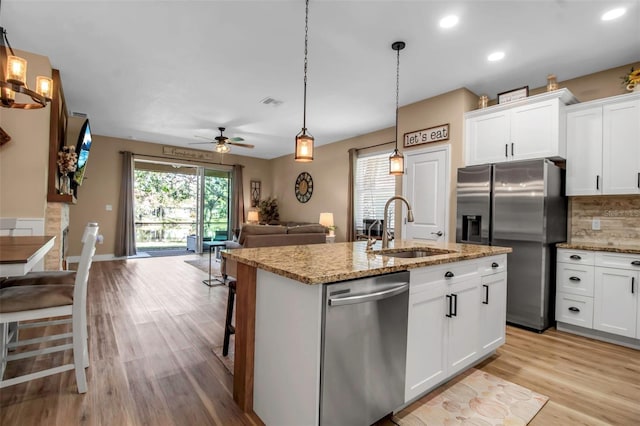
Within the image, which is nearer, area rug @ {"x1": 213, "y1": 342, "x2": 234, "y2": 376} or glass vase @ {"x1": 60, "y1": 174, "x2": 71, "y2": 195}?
area rug @ {"x1": 213, "y1": 342, "x2": 234, "y2": 376}

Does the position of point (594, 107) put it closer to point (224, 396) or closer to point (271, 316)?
point (271, 316)

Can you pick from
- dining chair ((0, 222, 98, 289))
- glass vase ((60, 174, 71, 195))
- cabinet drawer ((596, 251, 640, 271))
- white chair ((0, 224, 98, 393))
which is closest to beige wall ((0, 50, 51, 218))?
glass vase ((60, 174, 71, 195))

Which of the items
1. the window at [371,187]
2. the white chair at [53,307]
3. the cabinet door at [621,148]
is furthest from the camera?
the window at [371,187]

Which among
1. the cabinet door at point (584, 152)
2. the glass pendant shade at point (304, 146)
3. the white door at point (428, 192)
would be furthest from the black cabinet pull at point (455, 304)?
the cabinet door at point (584, 152)

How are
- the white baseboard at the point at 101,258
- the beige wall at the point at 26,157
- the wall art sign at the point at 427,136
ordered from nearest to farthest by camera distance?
the beige wall at the point at 26,157 → the wall art sign at the point at 427,136 → the white baseboard at the point at 101,258

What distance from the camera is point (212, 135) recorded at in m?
6.75

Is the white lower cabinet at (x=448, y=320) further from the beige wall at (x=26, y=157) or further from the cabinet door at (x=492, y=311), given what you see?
the beige wall at (x=26, y=157)

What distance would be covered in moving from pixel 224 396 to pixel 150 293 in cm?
288

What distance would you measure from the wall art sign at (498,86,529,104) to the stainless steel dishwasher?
3037mm

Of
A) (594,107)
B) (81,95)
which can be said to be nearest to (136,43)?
(81,95)

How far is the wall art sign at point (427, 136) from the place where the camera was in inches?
160

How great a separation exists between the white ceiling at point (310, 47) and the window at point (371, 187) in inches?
60.6

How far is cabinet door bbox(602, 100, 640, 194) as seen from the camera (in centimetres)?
294

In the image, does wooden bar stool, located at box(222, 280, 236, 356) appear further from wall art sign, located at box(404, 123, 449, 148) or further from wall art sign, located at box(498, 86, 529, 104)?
wall art sign, located at box(498, 86, 529, 104)
